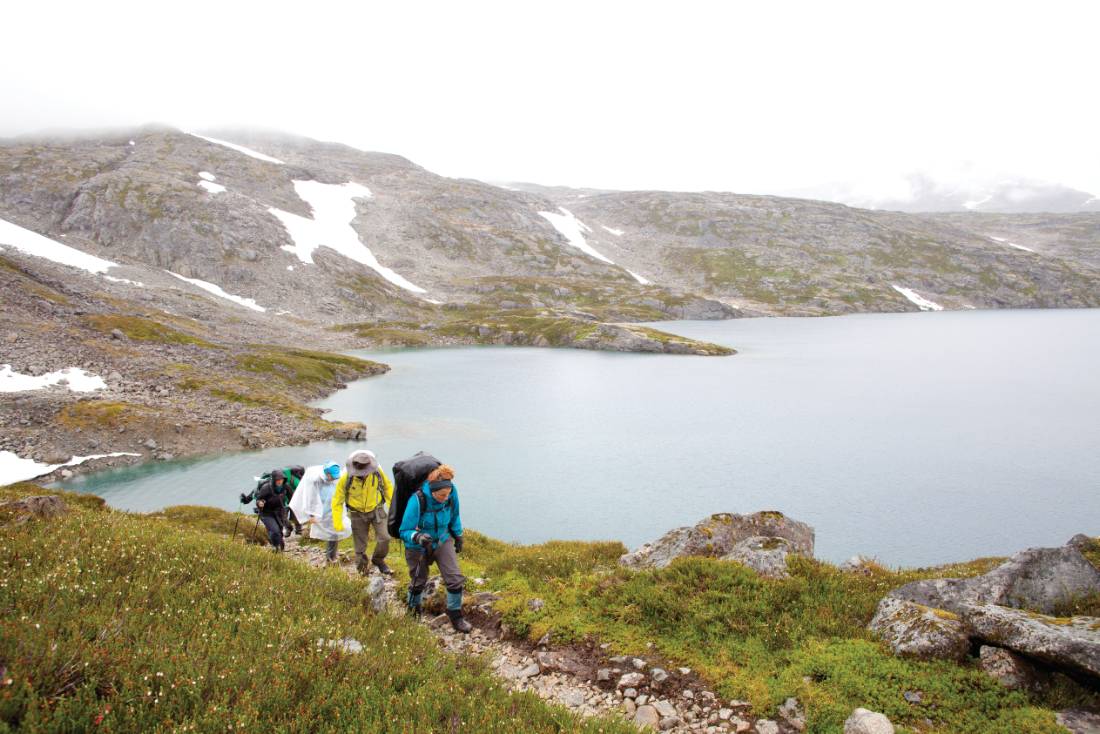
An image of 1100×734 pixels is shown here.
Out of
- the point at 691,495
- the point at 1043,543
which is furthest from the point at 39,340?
the point at 1043,543

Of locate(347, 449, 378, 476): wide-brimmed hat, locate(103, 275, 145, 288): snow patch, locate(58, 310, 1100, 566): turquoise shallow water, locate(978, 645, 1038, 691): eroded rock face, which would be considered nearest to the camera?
locate(978, 645, 1038, 691): eroded rock face

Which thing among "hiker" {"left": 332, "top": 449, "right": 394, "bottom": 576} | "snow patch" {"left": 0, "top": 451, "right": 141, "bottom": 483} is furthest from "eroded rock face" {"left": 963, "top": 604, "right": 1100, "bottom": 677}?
"snow patch" {"left": 0, "top": 451, "right": 141, "bottom": 483}

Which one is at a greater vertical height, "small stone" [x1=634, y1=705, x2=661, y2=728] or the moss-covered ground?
the moss-covered ground

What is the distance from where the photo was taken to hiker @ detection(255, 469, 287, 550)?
56.1 ft

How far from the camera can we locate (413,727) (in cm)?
623

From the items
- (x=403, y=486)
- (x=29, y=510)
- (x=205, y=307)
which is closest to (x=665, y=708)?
(x=403, y=486)

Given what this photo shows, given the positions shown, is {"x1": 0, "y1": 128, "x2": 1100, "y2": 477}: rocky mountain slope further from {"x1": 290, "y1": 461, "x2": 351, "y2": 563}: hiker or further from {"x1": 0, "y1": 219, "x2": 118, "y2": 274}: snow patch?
{"x1": 290, "y1": 461, "x2": 351, "y2": 563}: hiker

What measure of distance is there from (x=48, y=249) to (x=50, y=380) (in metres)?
102

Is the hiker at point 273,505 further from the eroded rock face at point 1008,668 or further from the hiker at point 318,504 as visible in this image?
the eroded rock face at point 1008,668

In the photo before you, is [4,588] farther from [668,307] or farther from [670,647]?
[668,307]

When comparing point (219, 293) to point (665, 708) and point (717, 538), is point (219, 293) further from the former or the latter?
point (665, 708)

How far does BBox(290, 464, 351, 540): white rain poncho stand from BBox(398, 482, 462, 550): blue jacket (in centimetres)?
617

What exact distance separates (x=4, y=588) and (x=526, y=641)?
8214 millimetres

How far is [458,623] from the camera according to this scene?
38.1 ft
